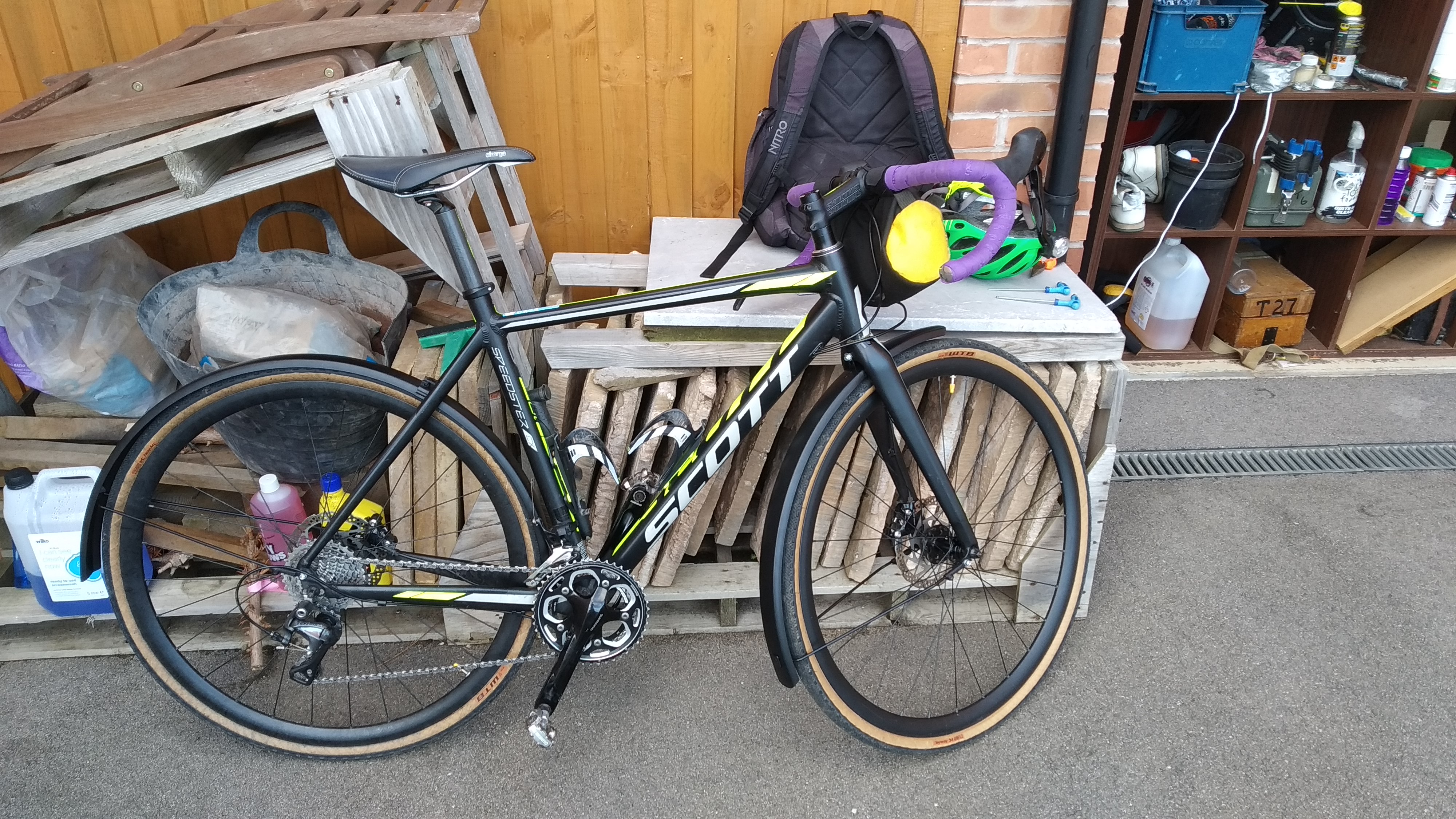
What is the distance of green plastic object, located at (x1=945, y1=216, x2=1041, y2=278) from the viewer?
2355 mm

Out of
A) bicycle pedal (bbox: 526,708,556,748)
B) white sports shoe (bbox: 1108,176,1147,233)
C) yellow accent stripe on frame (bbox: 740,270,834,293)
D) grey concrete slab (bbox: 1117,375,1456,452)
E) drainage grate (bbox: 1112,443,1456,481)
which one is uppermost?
yellow accent stripe on frame (bbox: 740,270,834,293)

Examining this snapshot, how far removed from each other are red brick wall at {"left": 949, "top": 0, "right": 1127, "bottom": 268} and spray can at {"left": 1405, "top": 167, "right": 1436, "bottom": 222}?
5.31ft

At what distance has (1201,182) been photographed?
3408mm

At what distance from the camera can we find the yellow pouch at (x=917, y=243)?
178 centimetres

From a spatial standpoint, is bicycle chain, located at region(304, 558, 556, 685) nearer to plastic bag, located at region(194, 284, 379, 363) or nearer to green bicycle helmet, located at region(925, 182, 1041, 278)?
plastic bag, located at region(194, 284, 379, 363)

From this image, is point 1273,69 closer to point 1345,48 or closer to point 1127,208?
point 1345,48

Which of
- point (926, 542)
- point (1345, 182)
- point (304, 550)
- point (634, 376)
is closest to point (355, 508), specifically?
point (304, 550)

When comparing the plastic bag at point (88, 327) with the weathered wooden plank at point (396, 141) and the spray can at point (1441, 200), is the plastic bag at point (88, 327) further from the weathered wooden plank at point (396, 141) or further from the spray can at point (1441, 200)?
the spray can at point (1441, 200)

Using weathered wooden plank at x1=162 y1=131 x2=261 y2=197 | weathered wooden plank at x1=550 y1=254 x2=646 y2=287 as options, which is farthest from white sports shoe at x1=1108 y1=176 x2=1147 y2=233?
weathered wooden plank at x1=162 y1=131 x2=261 y2=197

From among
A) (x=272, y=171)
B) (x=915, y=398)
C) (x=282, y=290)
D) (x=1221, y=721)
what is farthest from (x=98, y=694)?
(x=1221, y=721)

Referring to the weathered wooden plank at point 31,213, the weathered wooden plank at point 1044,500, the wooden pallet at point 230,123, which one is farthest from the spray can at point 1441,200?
the weathered wooden plank at point 31,213

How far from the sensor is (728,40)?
2629 millimetres

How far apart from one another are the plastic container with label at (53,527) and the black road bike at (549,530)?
16 cm

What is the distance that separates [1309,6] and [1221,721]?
2.62 metres
